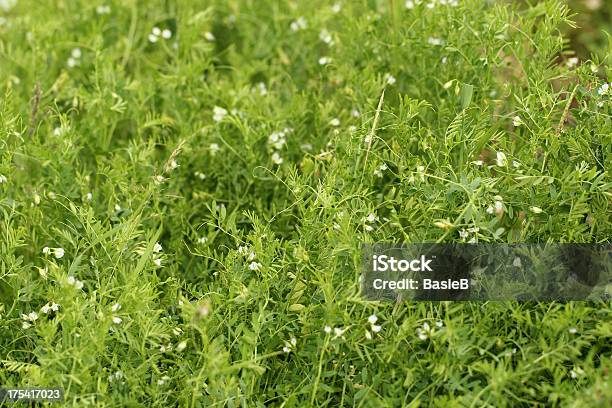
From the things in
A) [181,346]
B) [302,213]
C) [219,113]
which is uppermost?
[219,113]

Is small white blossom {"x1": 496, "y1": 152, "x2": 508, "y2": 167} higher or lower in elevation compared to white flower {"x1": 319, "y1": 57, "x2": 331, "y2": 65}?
lower

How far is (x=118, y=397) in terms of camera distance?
7.86 feet

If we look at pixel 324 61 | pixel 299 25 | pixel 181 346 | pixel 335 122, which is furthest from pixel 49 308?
pixel 299 25

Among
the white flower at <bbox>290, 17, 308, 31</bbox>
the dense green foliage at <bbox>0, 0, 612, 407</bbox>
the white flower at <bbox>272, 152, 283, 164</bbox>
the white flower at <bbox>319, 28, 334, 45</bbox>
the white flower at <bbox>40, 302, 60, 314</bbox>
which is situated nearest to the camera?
→ the dense green foliage at <bbox>0, 0, 612, 407</bbox>

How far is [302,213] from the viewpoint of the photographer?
2.79 meters

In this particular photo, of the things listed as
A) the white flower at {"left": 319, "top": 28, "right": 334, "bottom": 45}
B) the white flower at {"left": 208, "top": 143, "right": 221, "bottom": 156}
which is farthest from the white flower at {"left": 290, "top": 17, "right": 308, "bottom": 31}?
the white flower at {"left": 208, "top": 143, "right": 221, "bottom": 156}

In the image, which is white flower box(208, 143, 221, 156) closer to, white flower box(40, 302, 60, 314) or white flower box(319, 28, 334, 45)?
white flower box(319, 28, 334, 45)

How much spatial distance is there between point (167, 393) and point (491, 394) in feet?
3.12

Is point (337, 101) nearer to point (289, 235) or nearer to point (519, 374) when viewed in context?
point (289, 235)

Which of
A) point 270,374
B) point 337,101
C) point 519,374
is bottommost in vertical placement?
point 270,374

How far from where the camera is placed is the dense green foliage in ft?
7.90

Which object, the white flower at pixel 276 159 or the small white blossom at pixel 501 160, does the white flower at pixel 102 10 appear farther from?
the small white blossom at pixel 501 160

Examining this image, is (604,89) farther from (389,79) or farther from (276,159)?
(276,159)

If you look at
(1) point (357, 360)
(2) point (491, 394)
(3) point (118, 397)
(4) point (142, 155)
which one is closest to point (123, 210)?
(4) point (142, 155)
